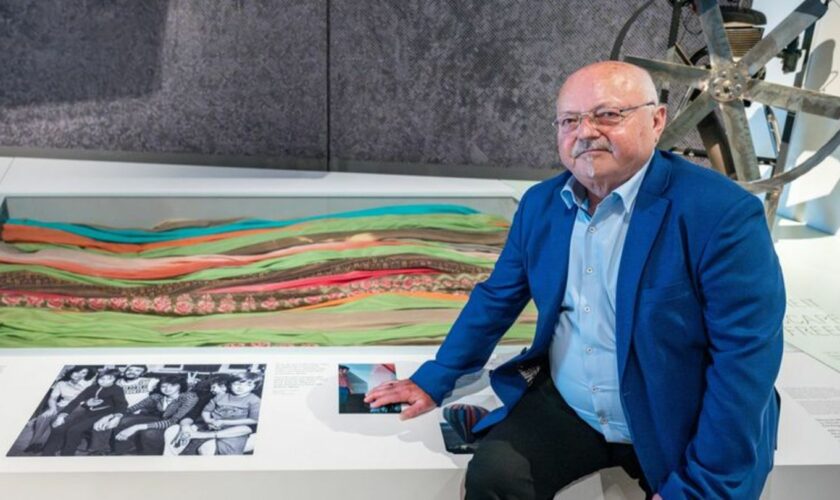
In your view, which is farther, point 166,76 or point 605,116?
point 166,76

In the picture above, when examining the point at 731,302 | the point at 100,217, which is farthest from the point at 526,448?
the point at 100,217

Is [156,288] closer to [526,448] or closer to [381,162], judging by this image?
[526,448]

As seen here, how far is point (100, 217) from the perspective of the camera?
353cm

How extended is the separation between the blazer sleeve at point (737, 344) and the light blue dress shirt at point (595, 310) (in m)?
0.18

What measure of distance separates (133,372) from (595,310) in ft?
3.87

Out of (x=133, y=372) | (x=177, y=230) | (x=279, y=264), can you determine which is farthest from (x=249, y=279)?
(x=133, y=372)

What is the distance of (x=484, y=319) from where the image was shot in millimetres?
1926

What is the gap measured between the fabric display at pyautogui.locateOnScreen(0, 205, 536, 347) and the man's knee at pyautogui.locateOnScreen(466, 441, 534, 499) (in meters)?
0.79

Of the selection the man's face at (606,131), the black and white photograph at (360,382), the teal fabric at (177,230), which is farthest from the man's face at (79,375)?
the man's face at (606,131)

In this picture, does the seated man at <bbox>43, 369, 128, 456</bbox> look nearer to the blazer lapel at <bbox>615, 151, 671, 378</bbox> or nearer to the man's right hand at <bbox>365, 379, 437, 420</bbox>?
the man's right hand at <bbox>365, 379, 437, 420</bbox>

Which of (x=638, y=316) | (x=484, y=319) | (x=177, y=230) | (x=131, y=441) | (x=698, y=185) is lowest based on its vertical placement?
(x=131, y=441)

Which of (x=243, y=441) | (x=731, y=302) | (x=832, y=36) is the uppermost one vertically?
(x=832, y=36)

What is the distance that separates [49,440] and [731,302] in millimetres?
1416

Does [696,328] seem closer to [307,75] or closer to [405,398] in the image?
[405,398]
